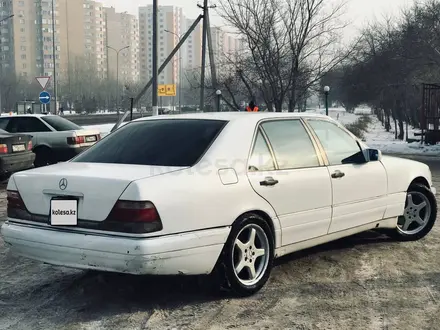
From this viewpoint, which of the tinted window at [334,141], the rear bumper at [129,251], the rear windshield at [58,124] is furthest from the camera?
the rear windshield at [58,124]

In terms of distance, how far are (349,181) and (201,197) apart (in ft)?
6.03

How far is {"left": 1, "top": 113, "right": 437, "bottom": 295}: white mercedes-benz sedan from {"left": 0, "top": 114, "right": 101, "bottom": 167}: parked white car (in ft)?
28.8

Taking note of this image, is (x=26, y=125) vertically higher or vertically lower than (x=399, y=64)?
lower

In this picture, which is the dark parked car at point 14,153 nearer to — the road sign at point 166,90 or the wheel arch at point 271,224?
the wheel arch at point 271,224

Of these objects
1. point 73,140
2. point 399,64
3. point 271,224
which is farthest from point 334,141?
point 399,64

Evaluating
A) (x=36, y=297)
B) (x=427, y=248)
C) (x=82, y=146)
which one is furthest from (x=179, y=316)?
(x=82, y=146)

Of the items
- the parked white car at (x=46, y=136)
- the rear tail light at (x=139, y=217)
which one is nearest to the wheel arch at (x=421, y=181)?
the rear tail light at (x=139, y=217)

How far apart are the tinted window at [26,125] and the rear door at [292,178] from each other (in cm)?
990

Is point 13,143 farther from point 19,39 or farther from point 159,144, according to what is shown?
point 19,39

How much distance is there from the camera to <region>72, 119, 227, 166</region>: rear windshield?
169 inches

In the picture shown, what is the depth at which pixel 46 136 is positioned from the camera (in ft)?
44.4

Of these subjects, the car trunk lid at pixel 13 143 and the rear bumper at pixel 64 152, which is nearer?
the car trunk lid at pixel 13 143

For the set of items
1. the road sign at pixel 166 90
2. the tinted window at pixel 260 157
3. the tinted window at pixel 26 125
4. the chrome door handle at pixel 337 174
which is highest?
the road sign at pixel 166 90

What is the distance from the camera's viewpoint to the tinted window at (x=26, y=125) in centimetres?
1356
